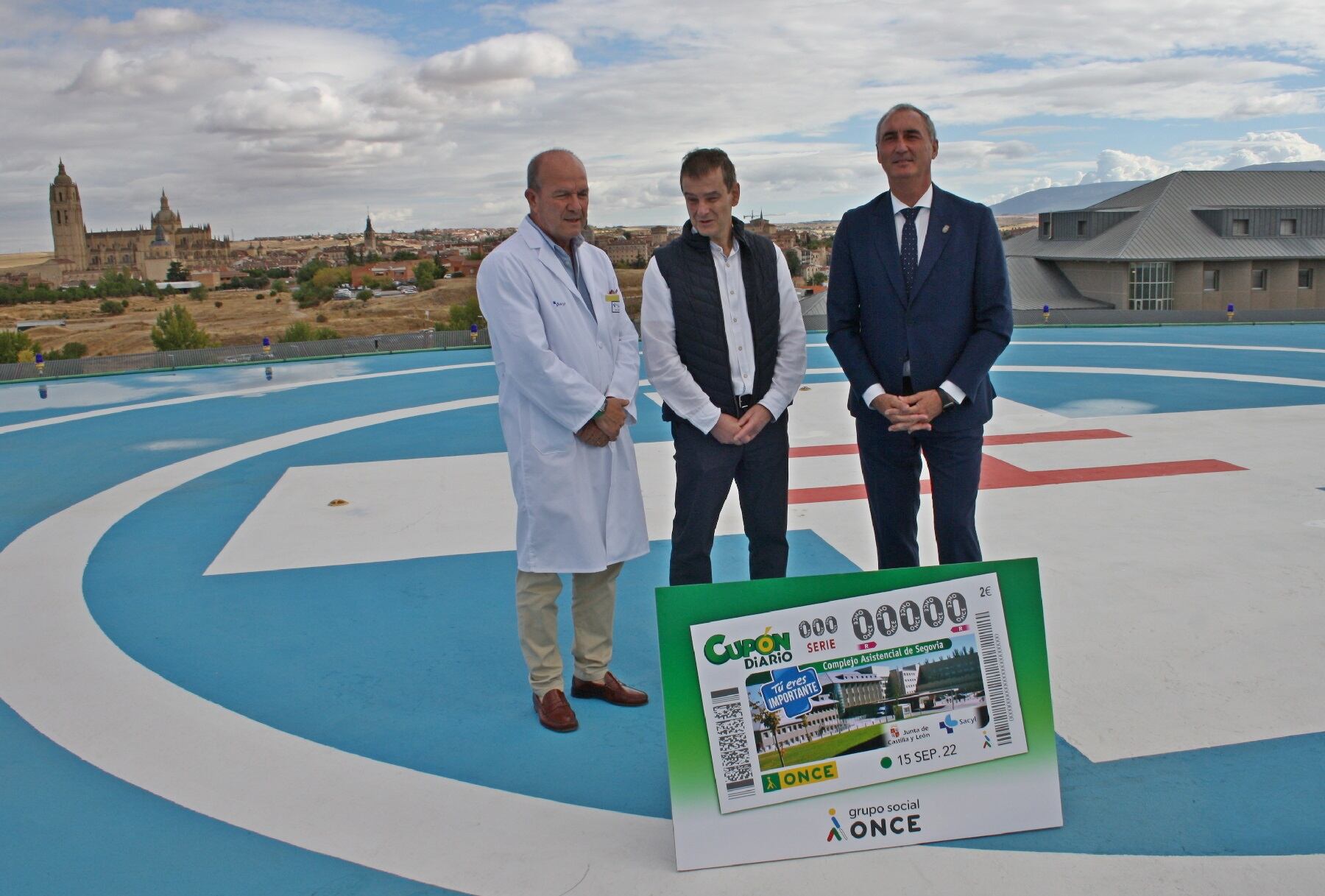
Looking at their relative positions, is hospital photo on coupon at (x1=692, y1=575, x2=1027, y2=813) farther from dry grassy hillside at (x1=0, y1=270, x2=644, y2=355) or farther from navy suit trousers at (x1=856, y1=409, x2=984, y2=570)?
dry grassy hillside at (x1=0, y1=270, x2=644, y2=355)

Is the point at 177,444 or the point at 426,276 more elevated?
the point at 426,276

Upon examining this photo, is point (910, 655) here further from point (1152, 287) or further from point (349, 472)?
point (1152, 287)

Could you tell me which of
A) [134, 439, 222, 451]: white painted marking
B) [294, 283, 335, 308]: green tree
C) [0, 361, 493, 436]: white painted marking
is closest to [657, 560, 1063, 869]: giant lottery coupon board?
[134, 439, 222, 451]: white painted marking

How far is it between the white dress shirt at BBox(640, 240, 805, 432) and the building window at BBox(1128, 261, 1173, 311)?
156 feet

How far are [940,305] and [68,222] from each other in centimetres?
22078

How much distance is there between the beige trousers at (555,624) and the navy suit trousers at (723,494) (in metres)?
0.31

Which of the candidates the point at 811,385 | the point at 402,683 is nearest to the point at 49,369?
the point at 811,385

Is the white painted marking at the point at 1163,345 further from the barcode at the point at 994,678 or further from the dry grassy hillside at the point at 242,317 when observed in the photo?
the dry grassy hillside at the point at 242,317

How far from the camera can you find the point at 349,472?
8.80 m

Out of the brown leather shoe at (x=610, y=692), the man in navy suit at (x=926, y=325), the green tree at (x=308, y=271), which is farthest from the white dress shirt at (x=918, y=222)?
the green tree at (x=308, y=271)

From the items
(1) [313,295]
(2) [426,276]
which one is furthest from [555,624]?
(1) [313,295]

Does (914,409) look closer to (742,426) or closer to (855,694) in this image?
(742,426)

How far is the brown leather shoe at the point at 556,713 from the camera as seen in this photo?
3766 millimetres

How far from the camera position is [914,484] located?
395 centimetres
